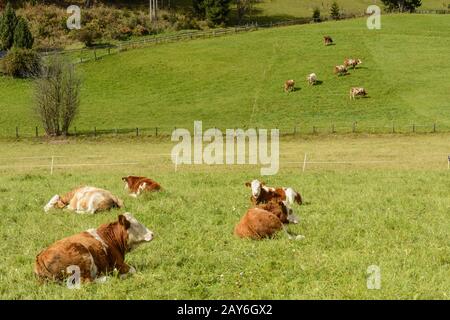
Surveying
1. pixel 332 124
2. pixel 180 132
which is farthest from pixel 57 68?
pixel 332 124

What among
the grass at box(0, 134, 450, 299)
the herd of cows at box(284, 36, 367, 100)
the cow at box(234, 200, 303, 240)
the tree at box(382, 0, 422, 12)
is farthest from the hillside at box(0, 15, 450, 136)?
the cow at box(234, 200, 303, 240)

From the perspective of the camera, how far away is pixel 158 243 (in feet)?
36.3

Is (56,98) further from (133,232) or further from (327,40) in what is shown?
(327,40)

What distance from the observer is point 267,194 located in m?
15.3

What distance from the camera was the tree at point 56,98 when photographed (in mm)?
46000

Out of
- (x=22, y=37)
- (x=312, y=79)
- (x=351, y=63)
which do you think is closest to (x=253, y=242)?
(x=312, y=79)

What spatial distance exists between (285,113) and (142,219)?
129ft

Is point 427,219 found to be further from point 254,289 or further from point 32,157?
point 32,157

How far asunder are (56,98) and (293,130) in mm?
20388

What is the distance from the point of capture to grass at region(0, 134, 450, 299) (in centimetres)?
845

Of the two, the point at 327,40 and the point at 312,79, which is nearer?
the point at 312,79

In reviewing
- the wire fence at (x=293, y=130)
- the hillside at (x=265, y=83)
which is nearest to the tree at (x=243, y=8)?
the hillside at (x=265, y=83)

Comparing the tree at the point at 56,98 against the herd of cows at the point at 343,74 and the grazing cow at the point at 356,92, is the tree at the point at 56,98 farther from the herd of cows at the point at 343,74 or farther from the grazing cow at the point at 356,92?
the grazing cow at the point at 356,92

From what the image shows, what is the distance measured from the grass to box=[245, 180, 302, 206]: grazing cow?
1.49 feet
